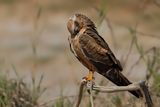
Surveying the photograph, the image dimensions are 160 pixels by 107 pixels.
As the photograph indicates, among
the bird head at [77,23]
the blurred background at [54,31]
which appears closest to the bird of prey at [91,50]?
the bird head at [77,23]

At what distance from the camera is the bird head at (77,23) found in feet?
14.5

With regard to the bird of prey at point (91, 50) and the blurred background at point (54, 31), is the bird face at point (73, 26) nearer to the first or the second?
the bird of prey at point (91, 50)

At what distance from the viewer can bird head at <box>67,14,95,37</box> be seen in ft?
14.5

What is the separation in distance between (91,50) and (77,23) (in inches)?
10.4

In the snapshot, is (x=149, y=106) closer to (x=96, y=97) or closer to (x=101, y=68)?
(x=101, y=68)

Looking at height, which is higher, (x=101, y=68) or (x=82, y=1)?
(x=82, y=1)

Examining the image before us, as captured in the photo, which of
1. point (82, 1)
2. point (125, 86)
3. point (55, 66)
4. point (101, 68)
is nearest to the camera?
point (125, 86)

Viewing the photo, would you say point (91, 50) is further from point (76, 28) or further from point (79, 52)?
point (76, 28)

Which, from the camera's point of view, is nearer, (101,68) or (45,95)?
(101,68)

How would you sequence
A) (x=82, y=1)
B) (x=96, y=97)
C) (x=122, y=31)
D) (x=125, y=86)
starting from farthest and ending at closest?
(x=82, y=1)
(x=122, y=31)
(x=96, y=97)
(x=125, y=86)

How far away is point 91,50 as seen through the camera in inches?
184

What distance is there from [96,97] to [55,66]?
8.33 meters

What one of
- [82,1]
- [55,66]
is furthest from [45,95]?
[82,1]

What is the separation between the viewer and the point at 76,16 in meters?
4.47
